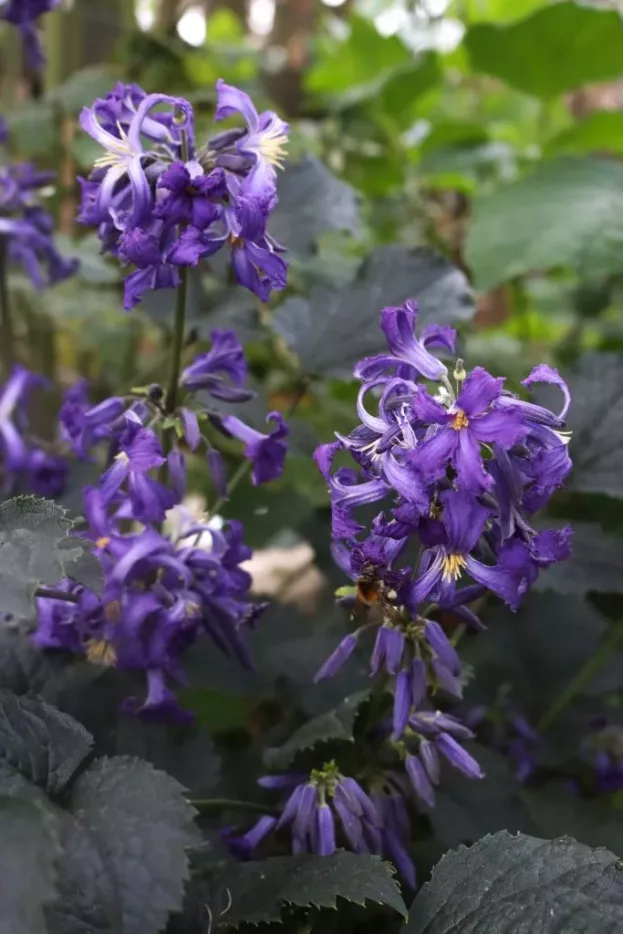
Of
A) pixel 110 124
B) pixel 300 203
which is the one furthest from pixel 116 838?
pixel 300 203

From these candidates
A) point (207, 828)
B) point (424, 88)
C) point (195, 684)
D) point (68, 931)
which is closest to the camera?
point (68, 931)

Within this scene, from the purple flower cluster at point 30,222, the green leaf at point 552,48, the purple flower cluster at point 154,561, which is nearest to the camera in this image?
the purple flower cluster at point 154,561

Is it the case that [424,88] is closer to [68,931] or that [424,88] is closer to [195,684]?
[195,684]

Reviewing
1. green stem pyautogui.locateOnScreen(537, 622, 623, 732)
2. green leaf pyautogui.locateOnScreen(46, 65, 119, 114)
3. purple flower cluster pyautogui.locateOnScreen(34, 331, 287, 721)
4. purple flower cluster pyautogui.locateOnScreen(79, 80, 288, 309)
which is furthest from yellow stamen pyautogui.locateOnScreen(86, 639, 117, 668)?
green leaf pyautogui.locateOnScreen(46, 65, 119, 114)

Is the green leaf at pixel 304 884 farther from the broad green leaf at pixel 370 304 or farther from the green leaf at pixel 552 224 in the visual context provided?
the green leaf at pixel 552 224

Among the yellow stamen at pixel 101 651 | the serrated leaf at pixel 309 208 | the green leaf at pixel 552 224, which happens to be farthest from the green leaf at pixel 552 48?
the yellow stamen at pixel 101 651

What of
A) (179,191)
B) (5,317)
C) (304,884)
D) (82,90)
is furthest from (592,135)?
(304,884)

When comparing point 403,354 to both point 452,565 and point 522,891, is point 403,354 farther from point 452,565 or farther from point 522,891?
point 522,891
